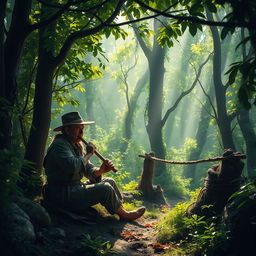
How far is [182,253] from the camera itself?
4613 millimetres

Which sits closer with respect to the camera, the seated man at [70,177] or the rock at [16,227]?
the rock at [16,227]

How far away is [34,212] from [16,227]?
805mm

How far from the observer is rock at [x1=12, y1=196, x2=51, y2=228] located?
4.34m

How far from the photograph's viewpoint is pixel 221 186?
5.48 m

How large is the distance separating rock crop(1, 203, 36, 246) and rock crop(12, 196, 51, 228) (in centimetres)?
46

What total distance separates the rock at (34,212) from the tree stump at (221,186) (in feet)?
8.68

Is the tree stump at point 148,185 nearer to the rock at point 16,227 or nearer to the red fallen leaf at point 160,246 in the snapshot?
the red fallen leaf at point 160,246

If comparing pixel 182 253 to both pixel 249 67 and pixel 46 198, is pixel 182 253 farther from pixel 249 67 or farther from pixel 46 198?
pixel 249 67

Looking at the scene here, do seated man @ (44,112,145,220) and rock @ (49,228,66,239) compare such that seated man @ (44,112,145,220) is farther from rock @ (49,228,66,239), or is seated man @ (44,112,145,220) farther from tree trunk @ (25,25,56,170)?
rock @ (49,228,66,239)

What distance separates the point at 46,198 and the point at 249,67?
4289 millimetres

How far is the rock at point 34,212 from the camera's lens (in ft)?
14.2

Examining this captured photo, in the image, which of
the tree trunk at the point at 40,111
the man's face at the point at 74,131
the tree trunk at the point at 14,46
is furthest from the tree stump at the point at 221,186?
the tree trunk at the point at 14,46

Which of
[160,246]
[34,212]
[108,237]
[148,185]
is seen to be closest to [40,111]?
[34,212]

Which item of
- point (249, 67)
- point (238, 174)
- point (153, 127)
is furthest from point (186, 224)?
point (153, 127)
